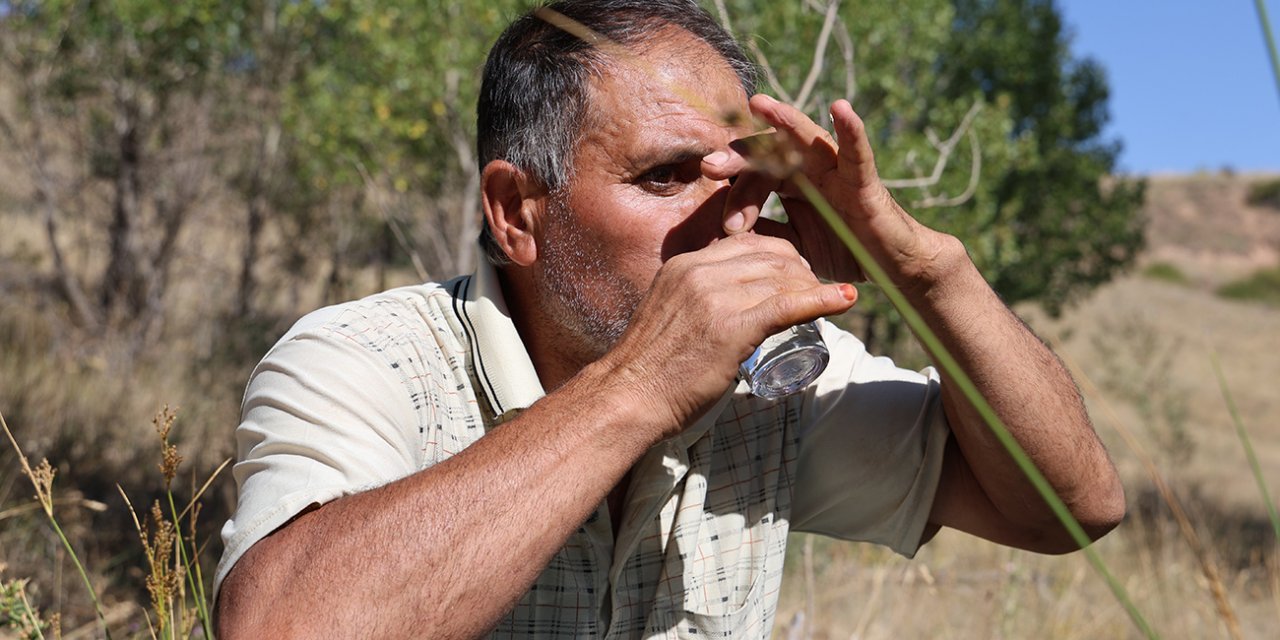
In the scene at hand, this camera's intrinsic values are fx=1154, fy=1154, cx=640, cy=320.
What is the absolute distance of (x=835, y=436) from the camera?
2.28 m

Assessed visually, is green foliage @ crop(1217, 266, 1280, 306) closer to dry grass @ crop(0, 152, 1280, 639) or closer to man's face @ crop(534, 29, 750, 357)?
dry grass @ crop(0, 152, 1280, 639)

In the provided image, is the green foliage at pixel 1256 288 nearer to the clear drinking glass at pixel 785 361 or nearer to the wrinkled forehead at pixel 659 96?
Result: the wrinkled forehead at pixel 659 96

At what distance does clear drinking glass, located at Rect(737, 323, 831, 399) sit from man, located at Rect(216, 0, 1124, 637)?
0.18 meters

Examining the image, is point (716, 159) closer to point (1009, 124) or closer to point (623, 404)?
point (623, 404)

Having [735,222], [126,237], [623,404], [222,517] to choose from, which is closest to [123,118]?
[126,237]

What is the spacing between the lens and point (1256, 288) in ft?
159

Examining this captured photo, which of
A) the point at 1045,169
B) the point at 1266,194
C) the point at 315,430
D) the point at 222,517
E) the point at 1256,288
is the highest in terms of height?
the point at 315,430

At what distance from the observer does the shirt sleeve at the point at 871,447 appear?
224 cm

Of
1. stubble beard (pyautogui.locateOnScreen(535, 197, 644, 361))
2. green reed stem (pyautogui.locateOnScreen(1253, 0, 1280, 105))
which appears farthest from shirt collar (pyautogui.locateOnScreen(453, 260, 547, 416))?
green reed stem (pyautogui.locateOnScreen(1253, 0, 1280, 105))

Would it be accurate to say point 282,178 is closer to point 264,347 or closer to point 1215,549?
point 264,347

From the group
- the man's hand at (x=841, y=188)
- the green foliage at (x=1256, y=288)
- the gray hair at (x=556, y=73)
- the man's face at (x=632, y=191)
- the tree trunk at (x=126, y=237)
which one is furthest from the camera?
the green foliage at (x=1256, y=288)

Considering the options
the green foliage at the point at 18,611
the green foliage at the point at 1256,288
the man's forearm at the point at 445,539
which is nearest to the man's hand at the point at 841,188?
the man's forearm at the point at 445,539

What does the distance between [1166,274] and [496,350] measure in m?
54.4

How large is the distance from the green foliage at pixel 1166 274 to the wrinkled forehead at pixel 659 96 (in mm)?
52422
